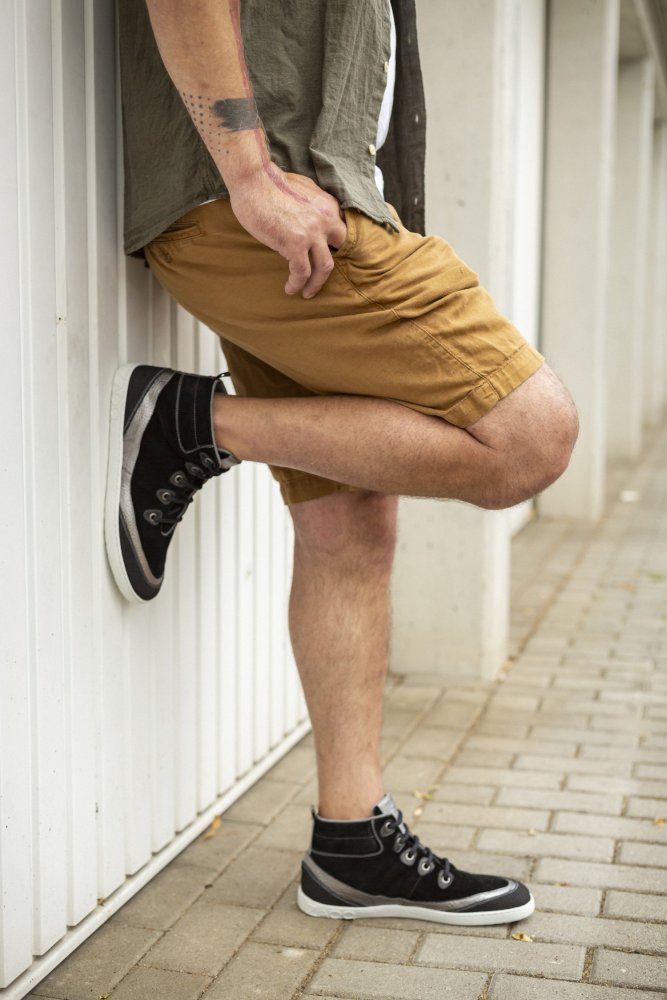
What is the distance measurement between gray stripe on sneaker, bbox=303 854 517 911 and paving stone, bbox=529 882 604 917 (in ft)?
0.32

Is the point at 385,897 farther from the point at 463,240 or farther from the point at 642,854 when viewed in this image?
the point at 463,240

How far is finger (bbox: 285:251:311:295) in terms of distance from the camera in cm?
186

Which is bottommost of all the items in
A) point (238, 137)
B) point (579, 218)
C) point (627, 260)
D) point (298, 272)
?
point (298, 272)

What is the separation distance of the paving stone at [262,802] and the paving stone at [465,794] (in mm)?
358

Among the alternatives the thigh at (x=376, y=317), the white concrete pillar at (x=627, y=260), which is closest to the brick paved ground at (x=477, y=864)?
the thigh at (x=376, y=317)

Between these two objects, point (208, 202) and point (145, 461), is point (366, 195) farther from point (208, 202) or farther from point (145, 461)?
point (145, 461)

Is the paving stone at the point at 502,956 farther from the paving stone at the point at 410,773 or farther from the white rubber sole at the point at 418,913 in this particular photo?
the paving stone at the point at 410,773

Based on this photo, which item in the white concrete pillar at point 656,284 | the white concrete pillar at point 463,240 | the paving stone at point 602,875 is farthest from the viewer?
the white concrete pillar at point 656,284

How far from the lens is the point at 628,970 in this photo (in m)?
2.08

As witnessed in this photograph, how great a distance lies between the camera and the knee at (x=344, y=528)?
7.71ft

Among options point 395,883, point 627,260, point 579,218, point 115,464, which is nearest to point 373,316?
point 115,464

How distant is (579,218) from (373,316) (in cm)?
579

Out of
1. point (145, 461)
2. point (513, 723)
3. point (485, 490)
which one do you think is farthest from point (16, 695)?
point (513, 723)

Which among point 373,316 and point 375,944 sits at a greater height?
point 373,316
